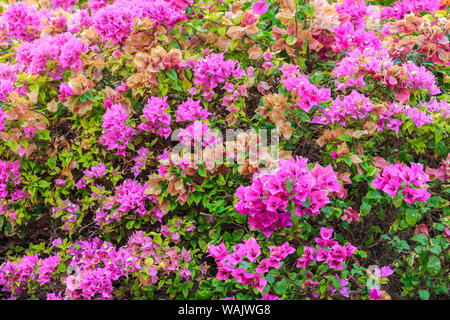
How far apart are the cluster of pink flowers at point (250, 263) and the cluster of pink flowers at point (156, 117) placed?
2.17 feet

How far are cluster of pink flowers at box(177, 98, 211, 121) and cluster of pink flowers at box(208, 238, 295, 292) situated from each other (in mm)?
663

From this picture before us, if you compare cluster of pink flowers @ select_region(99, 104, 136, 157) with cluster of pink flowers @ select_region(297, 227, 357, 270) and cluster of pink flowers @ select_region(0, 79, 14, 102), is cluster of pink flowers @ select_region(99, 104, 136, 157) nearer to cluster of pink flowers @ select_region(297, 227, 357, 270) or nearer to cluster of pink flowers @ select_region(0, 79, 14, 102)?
cluster of pink flowers @ select_region(0, 79, 14, 102)

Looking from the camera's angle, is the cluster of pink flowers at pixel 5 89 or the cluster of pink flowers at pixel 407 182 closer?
the cluster of pink flowers at pixel 407 182

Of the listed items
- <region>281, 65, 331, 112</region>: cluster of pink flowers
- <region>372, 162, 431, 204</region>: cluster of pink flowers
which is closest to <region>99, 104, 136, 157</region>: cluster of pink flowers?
<region>281, 65, 331, 112</region>: cluster of pink flowers

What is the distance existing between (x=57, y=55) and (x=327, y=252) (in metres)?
1.70

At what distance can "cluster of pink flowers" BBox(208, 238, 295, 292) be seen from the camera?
1867 millimetres

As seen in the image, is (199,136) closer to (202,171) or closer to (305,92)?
(202,171)

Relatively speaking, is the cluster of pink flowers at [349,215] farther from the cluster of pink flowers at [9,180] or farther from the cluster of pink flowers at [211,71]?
the cluster of pink flowers at [9,180]

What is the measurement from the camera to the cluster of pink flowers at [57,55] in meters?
2.28

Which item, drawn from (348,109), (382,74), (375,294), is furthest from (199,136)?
(375,294)

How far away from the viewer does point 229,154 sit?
6.57 ft

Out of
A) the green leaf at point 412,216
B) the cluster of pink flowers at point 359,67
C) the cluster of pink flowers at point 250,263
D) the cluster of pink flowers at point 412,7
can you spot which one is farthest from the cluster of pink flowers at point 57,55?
the cluster of pink flowers at point 412,7
